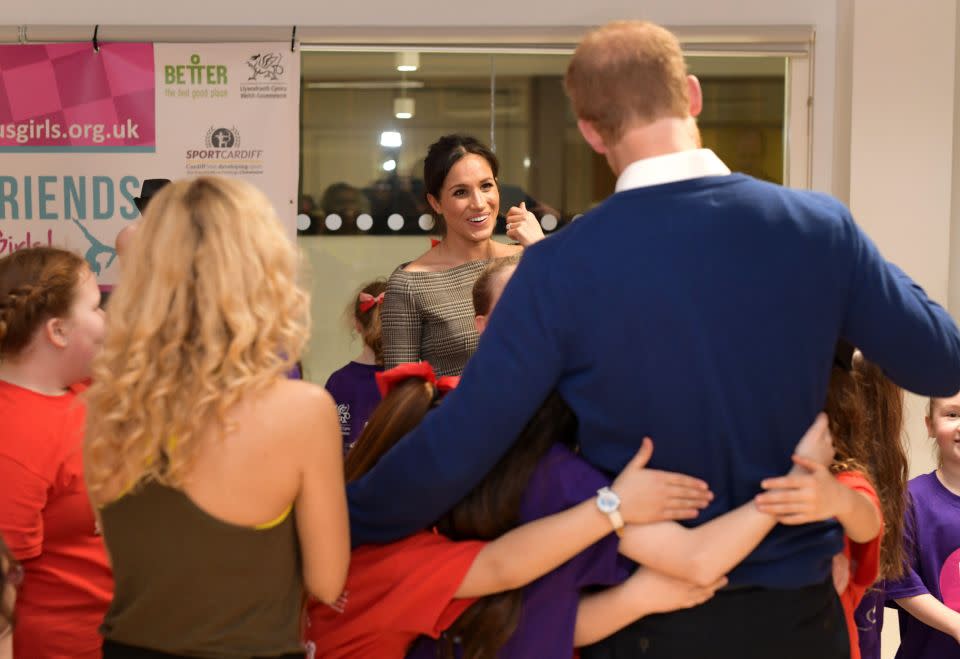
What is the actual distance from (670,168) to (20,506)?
1384mm

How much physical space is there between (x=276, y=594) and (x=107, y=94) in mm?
3640

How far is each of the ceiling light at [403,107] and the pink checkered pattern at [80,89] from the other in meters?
1.07

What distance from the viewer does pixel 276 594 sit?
1.74 metres

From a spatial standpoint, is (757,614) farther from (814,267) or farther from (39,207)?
(39,207)

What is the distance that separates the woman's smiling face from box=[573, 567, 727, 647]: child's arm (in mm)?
1906

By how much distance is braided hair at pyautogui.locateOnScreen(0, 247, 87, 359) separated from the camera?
2.33 metres

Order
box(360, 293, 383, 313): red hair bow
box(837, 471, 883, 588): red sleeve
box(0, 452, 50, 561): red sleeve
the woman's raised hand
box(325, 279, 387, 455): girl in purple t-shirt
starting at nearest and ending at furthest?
box(837, 471, 883, 588): red sleeve < box(0, 452, 50, 561): red sleeve < the woman's raised hand < box(325, 279, 387, 455): girl in purple t-shirt < box(360, 293, 383, 313): red hair bow

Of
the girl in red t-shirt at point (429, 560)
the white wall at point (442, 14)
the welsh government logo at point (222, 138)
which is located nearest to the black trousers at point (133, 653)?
the girl in red t-shirt at point (429, 560)

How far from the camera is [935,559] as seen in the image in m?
2.87

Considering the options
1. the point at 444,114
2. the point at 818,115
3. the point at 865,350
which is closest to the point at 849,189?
the point at 818,115

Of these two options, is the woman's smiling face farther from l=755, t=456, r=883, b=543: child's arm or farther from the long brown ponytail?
l=755, t=456, r=883, b=543: child's arm

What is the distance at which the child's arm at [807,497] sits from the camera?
173cm

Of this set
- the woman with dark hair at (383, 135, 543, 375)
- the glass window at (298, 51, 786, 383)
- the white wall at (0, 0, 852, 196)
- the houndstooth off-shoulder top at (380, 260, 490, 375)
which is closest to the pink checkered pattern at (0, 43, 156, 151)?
the white wall at (0, 0, 852, 196)

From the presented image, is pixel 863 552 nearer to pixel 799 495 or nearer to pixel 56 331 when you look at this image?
pixel 799 495
